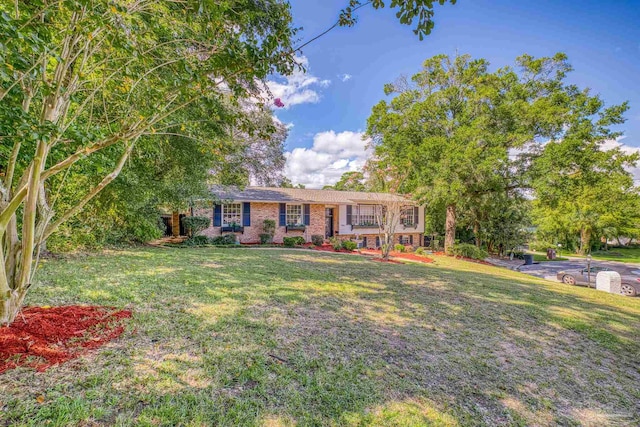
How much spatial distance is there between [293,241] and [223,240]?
12.3 ft

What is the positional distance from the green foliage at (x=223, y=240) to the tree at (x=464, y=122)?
357 inches

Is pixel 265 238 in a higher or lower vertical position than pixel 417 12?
lower

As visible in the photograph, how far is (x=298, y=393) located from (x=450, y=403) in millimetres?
1391

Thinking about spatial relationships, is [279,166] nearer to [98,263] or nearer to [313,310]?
[98,263]

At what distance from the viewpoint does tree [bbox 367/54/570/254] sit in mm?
14602

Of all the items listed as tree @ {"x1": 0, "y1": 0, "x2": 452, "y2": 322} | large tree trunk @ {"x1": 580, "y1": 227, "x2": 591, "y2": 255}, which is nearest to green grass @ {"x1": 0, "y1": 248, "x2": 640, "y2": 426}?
tree @ {"x1": 0, "y1": 0, "x2": 452, "y2": 322}

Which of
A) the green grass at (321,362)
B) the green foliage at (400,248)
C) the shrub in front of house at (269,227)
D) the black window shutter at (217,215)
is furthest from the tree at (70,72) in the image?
the green foliage at (400,248)

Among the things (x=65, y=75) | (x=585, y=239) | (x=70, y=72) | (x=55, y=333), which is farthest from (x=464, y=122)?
(x=585, y=239)

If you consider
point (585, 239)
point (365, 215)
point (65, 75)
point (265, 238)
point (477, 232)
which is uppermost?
point (65, 75)

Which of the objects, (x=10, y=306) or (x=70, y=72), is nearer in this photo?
(x=10, y=306)

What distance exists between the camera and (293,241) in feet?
51.6

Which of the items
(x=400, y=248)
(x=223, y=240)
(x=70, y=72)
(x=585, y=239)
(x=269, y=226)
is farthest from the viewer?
(x=585, y=239)

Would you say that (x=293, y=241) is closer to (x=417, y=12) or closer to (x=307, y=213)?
(x=307, y=213)

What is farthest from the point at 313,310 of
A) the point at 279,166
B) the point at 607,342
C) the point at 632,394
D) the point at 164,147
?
the point at 279,166
